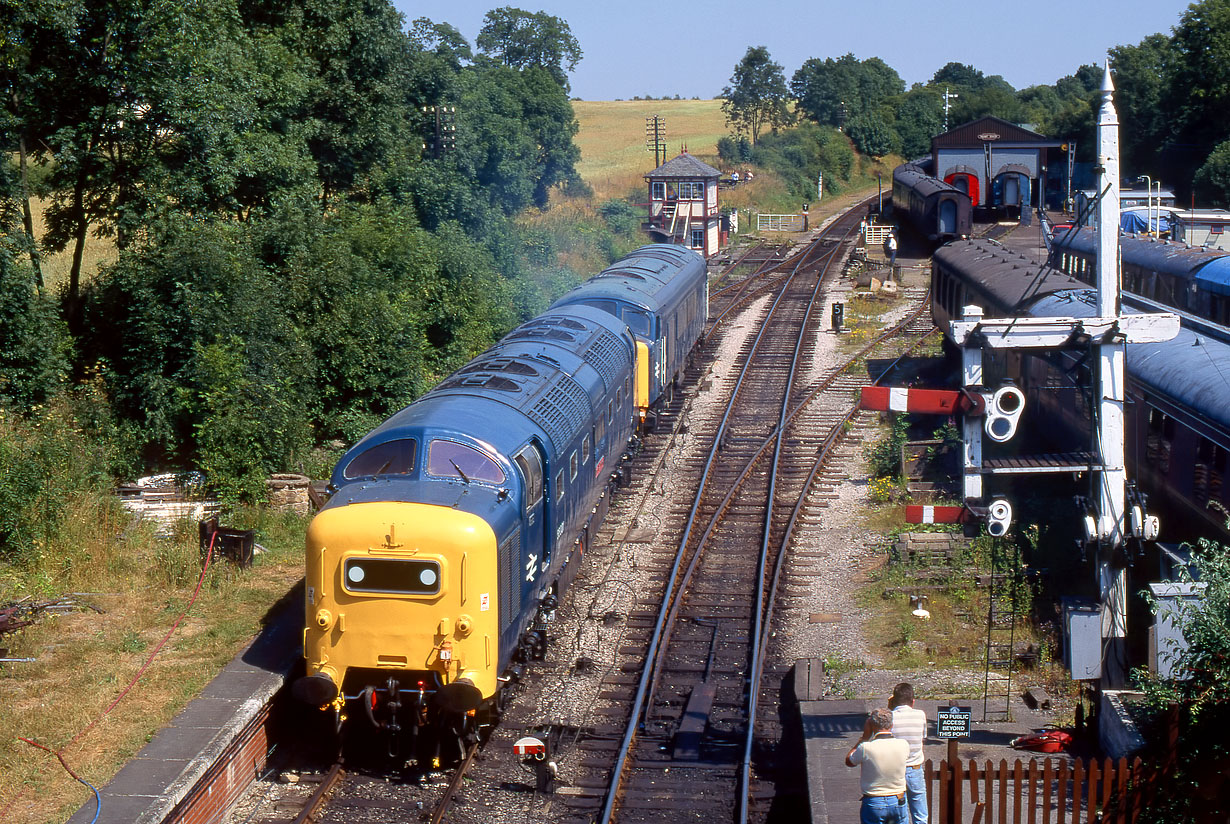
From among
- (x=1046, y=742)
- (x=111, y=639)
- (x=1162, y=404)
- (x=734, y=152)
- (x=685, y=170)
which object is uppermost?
(x=734, y=152)

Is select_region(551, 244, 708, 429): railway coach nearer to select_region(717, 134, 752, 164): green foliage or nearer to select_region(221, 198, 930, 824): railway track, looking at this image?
select_region(221, 198, 930, 824): railway track

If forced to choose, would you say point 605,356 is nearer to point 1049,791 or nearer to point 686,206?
point 1049,791

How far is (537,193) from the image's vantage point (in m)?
59.8

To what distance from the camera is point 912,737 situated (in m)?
8.19

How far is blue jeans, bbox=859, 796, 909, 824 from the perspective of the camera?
8.05 m

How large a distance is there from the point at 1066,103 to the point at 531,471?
108m

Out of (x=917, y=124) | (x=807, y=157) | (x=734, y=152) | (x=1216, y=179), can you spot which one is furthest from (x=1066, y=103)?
(x=1216, y=179)

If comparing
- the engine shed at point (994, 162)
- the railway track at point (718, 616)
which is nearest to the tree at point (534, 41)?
the engine shed at point (994, 162)

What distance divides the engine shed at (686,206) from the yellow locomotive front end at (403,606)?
3933 cm

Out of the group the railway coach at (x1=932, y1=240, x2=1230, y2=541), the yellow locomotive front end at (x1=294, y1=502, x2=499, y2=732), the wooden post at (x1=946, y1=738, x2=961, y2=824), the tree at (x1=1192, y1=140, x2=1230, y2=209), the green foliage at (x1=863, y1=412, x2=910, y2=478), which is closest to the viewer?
the wooden post at (x1=946, y1=738, x2=961, y2=824)

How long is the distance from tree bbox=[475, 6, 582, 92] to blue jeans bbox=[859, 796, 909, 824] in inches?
2608

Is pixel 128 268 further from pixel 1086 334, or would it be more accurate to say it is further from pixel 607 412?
pixel 1086 334

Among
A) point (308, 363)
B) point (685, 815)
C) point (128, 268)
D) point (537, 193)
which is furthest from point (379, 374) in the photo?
point (537, 193)

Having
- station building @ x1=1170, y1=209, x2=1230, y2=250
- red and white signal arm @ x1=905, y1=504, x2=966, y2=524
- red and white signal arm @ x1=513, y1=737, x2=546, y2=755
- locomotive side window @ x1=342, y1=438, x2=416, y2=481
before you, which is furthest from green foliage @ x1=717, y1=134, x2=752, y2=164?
red and white signal arm @ x1=513, y1=737, x2=546, y2=755
